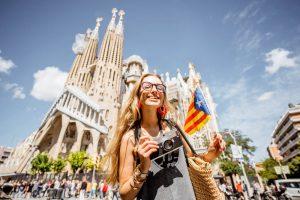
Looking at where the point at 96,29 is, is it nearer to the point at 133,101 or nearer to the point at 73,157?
the point at 73,157

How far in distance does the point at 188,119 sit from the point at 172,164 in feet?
22.9

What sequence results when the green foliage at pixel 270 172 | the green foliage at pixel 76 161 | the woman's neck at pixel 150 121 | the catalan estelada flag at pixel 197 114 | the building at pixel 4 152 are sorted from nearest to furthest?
the woman's neck at pixel 150 121
the catalan estelada flag at pixel 197 114
the green foliage at pixel 76 161
the green foliage at pixel 270 172
the building at pixel 4 152

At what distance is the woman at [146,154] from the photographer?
1.11 m

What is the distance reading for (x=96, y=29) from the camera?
235ft

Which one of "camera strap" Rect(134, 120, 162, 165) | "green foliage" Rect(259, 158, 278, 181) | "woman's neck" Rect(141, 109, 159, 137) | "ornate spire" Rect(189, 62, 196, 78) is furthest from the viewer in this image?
"ornate spire" Rect(189, 62, 196, 78)

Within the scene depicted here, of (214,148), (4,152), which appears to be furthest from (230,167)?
(4,152)

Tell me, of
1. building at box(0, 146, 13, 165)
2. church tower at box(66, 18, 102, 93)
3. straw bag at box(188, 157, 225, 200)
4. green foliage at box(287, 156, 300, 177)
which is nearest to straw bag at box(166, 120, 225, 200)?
straw bag at box(188, 157, 225, 200)

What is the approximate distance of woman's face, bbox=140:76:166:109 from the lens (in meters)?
1.65

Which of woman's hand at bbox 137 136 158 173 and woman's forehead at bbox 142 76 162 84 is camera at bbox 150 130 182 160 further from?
woman's forehead at bbox 142 76 162 84

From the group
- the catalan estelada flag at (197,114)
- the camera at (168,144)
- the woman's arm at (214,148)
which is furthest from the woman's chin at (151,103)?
the catalan estelada flag at (197,114)

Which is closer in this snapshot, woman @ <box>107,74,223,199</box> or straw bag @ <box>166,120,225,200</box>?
woman @ <box>107,74,223,199</box>

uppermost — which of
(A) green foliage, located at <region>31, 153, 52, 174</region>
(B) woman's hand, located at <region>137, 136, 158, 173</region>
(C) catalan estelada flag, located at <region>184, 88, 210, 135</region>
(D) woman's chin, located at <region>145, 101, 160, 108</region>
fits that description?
(A) green foliage, located at <region>31, 153, 52, 174</region>

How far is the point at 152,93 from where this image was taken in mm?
1671

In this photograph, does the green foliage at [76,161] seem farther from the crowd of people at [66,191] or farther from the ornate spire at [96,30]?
the ornate spire at [96,30]
